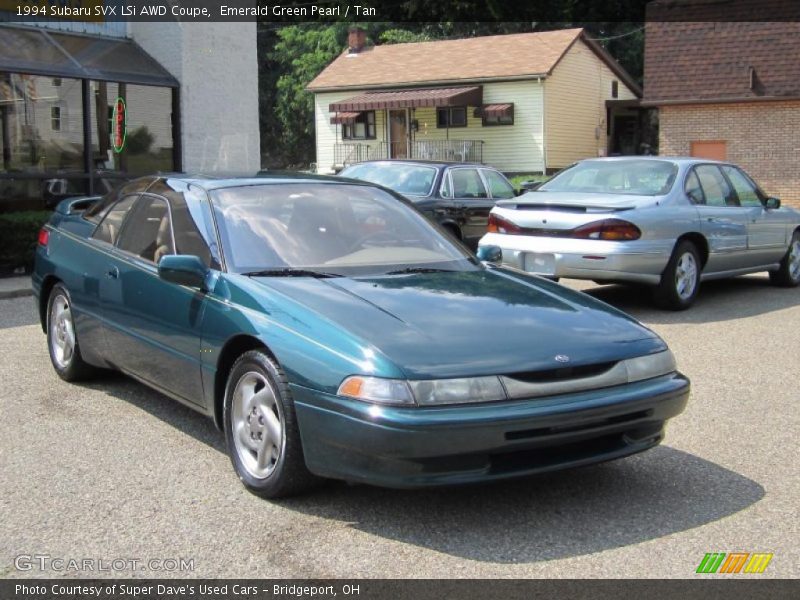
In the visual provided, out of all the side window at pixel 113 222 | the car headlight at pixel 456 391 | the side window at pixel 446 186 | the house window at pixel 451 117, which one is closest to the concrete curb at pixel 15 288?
the side window at pixel 446 186

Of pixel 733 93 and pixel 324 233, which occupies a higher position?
pixel 733 93

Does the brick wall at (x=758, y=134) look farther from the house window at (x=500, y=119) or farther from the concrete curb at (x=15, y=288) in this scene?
the concrete curb at (x=15, y=288)

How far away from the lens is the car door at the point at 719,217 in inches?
401

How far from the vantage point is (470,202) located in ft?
41.8

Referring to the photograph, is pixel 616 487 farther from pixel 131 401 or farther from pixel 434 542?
pixel 131 401

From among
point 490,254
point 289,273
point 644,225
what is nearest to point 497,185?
point 644,225

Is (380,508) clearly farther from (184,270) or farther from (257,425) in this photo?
(184,270)

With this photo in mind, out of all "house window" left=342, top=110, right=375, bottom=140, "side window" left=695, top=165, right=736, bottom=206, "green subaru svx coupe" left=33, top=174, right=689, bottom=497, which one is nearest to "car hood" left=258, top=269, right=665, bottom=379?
"green subaru svx coupe" left=33, top=174, right=689, bottom=497

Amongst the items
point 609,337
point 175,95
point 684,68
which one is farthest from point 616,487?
point 684,68

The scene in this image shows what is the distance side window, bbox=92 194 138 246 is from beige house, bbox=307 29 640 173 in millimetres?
29110

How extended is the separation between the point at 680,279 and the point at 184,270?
640 centimetres

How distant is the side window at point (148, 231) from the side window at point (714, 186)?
6.55 meters

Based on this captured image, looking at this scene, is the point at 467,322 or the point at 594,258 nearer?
the point at 467,322

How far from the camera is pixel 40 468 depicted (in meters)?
4.83
